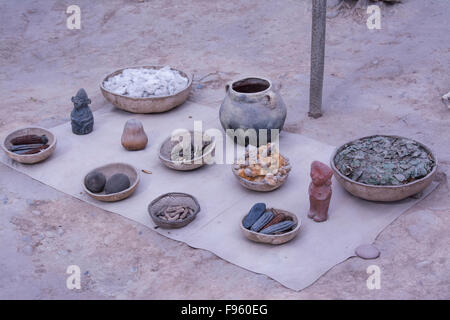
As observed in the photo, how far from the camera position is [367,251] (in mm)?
4688

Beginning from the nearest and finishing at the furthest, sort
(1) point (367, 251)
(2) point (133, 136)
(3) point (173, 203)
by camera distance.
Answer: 1. (1) point (367, 251)
2. (3) point (173, 203)
3. (2) point (133, 136)

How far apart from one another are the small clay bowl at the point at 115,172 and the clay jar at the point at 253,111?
1240 millimetres

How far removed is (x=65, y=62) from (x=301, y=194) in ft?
16.9

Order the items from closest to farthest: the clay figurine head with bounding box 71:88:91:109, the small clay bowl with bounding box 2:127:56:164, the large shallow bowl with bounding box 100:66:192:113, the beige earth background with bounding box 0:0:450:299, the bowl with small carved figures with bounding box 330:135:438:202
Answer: the beige earth background with bounding box 0:0:450:299
the bowl with small carved figures with bounding box 330:135:438:202
the small clay bowl with bounding box 2:127:56:164
the clay figurine head with bounding box 71:88:91:109
the large shallow bowl with bounding box 100:66:192:113

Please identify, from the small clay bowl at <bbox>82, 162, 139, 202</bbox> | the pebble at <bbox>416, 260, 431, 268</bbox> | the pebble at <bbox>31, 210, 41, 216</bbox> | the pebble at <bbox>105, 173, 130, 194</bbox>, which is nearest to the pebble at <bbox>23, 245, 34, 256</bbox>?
the pebble at <bbox>31, 210, 41, 216</bbox>

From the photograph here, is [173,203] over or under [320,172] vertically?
under

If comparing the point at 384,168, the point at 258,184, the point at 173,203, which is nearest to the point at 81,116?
the point at 173,203

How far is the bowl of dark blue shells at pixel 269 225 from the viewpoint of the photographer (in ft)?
15.7

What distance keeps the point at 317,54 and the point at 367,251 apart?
114 inches

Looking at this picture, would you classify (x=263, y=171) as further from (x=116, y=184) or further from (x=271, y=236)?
(x=116, y=184)

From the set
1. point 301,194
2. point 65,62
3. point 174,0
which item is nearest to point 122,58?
point 65,62

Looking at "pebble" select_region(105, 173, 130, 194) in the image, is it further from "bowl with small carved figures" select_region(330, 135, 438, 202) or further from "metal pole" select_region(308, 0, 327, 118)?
"metal pole" select_region(308, 0, 327, 118)

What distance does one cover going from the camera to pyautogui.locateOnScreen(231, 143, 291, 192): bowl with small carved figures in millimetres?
5414

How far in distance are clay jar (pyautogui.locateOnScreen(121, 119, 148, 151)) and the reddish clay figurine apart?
222 centimetres
